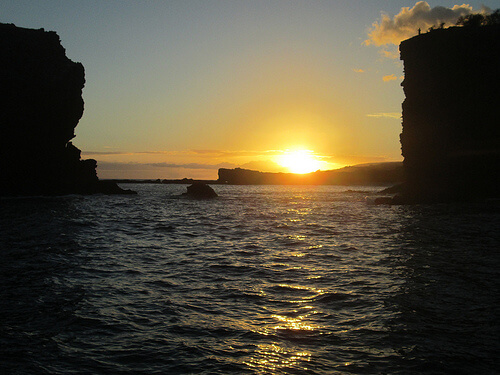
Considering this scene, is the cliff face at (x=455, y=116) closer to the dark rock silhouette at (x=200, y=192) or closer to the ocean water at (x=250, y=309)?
the dark rock silhouette at (x=200, y=192)

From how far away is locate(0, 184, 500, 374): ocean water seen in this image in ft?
20.9

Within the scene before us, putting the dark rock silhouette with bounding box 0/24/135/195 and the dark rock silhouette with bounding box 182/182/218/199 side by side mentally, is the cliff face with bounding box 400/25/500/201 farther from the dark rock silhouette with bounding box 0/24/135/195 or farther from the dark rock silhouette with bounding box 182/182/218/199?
the dark rock silhouette with bounding box 0/24/135/195

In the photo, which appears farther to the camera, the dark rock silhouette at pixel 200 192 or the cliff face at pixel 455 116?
the dark rock silhouette at pixel 200 192

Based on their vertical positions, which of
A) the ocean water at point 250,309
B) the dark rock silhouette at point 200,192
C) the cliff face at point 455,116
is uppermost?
the cliff face at point 455,116

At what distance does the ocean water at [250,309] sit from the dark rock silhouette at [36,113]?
46646 mm

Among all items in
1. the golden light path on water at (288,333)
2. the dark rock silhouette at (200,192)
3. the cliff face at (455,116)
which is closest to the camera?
the golden light path on water at (288,333)

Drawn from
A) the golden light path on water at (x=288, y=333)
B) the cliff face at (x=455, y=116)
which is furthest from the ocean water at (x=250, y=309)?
the cliff face at (x=455, y=116)

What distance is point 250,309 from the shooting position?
8930 millimetres

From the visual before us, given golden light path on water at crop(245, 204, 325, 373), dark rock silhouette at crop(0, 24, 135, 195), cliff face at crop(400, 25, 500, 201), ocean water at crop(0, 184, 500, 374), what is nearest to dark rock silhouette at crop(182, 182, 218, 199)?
dark rock silhouette at crop(0, 24, 135, 195)

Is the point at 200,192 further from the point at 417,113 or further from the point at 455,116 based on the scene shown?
the point at 455,116

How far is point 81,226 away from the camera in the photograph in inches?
1025

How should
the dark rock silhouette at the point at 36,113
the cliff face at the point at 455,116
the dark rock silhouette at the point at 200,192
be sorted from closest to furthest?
the cliff face at the point at 455,116 < the dark rock silhouette at the point at 36,113 < the dark rock silhouette at the point at 200,192

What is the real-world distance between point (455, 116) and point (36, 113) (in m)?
58.1

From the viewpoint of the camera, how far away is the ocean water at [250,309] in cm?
636
